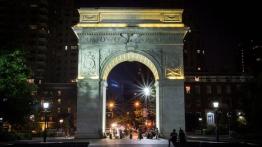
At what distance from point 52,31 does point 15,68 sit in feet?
201

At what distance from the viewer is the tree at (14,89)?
109 feet

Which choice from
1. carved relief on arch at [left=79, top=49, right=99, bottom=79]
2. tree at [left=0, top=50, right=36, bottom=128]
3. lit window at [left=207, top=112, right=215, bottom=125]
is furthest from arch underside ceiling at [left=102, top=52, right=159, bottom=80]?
lit window at [left=207, top=112, right=215, bottom=125]

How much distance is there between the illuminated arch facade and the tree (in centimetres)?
479

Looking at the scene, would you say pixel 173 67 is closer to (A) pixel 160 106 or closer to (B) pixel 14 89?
(A) pixel 160 106

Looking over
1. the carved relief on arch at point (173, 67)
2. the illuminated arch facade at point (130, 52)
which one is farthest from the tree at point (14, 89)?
the carved relief on arch at point (173, 67)

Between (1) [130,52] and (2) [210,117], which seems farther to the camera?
(2) [210,117]

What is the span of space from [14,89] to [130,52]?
422 inches

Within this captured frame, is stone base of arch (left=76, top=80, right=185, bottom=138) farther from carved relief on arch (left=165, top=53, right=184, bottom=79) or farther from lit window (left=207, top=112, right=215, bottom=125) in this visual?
lit window (left=207, top=112, right=215, bottom=125)

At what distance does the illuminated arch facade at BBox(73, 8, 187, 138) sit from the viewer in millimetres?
35125

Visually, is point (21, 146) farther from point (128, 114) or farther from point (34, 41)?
point (34, 41)

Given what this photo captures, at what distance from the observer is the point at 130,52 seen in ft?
117

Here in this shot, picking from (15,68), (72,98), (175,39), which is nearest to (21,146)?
(15,68)

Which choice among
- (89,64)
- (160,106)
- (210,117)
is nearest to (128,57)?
(89,64)

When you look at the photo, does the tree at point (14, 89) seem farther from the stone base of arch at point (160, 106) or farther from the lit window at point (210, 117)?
the lit window at point (210, 117)
